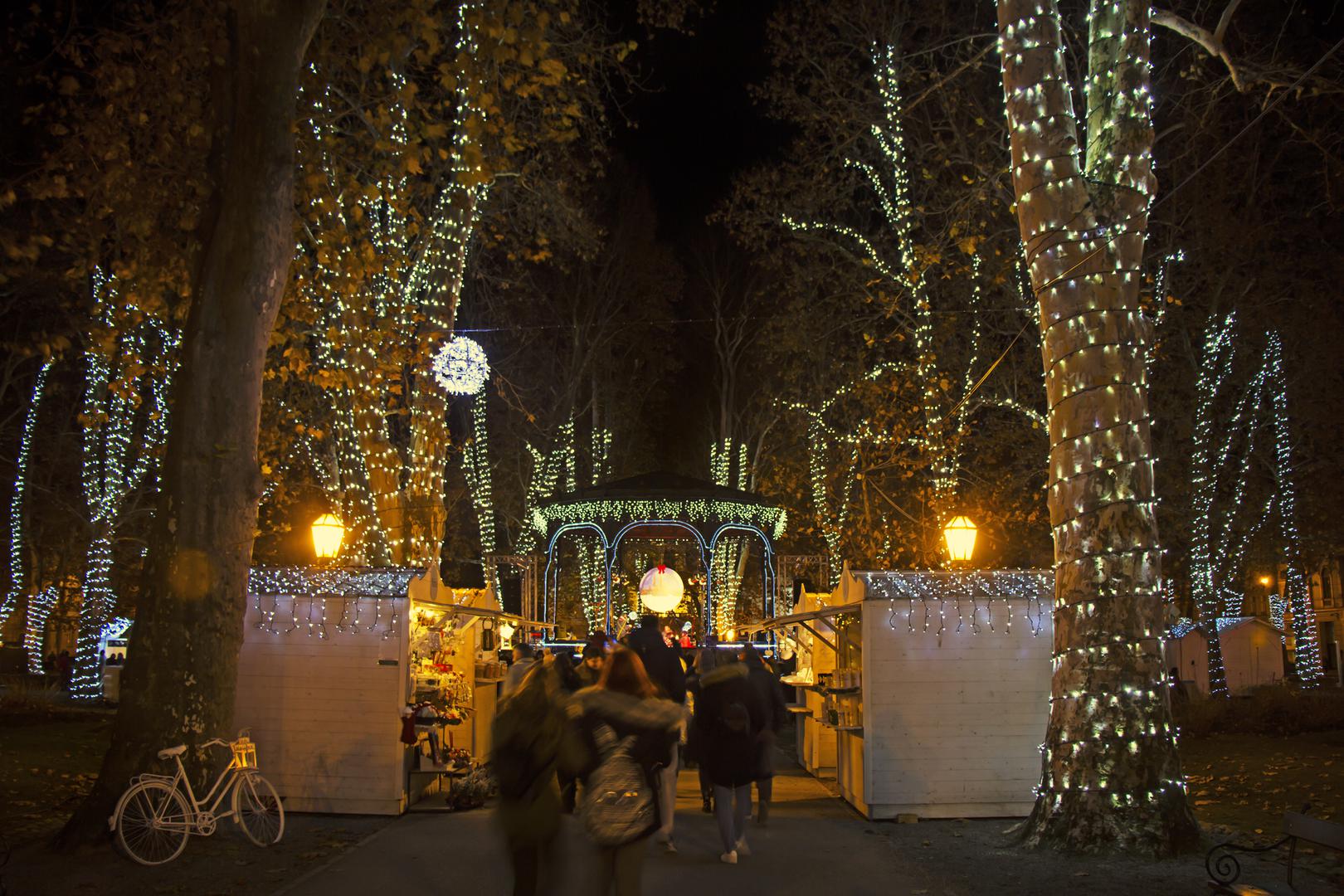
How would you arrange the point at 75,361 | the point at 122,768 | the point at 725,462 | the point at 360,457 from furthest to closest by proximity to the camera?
the point at 725,462 → the point at 75,361 → the point at 360,457 → the point at 122,768

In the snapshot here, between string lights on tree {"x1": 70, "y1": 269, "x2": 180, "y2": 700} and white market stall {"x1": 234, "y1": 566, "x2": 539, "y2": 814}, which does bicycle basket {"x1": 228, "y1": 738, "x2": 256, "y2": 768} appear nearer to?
white market stall {"x1": 234, "y1": 566, "x2": 539, "y2": 814}

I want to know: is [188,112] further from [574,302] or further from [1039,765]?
[574,302]

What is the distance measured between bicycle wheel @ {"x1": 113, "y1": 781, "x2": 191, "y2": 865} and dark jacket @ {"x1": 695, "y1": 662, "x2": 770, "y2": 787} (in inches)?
163

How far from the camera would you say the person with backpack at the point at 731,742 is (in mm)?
9406

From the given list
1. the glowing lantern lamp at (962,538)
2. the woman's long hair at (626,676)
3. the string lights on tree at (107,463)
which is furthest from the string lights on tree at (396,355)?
the woman's long hair at (626,676)

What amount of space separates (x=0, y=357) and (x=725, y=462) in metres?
20.7

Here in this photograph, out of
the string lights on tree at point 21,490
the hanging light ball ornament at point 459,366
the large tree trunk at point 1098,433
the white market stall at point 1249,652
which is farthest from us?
the white market stall at point 1249,652

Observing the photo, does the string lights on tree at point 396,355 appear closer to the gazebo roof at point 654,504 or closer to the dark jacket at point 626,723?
the gazebo roof at point 654,504

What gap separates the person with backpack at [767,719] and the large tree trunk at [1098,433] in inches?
88.5

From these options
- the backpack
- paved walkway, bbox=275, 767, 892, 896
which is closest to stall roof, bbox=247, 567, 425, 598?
paved walkway, bbox=275, 767, 892, 896

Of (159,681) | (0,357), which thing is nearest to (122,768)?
Result: (159,681)

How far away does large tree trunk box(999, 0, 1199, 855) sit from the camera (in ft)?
30.0

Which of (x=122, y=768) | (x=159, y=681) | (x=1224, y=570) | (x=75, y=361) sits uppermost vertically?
(x=75, y=361)

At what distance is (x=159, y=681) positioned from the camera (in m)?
9.55
